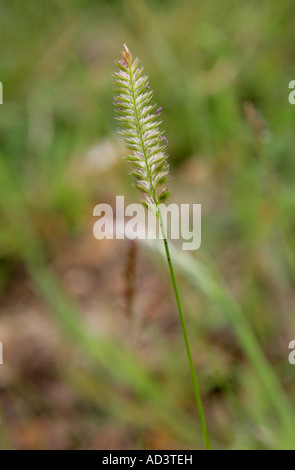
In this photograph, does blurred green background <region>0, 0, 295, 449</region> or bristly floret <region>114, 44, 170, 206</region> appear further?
blurred green background <region>0, 0, 295, 449</region>

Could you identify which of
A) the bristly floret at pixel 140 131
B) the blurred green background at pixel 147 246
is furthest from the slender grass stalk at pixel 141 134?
the blurred green background at pixel 147 246

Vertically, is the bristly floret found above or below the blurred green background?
below

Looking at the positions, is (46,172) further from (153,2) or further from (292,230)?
(153,2)

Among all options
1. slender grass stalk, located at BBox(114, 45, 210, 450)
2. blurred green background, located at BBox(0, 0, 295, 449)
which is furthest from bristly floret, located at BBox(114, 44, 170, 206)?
blurred green background, located at BBox(0, 0, 295, 449)

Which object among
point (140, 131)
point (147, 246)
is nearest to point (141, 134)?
point (140, 131)

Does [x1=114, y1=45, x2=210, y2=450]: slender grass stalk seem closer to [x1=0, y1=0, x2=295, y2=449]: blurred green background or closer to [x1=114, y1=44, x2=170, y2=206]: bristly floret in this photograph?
[x1=114, y1=44, x2=170, y2=206]: bristly floret

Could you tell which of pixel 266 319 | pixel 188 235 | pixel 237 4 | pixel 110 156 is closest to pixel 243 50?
pixel 237 4

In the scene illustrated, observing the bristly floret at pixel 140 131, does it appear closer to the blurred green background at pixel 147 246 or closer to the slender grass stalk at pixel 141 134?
the slender grass stalk at pixel 141 134
